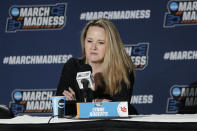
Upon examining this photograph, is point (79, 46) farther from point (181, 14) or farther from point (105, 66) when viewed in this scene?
point (105, 66)

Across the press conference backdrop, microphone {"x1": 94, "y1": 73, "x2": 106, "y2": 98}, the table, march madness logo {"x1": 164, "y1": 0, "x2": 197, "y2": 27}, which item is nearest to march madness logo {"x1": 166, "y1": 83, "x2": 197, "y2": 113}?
the press conference backdrop

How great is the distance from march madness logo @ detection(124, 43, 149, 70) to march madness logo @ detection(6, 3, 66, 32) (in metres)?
0.88

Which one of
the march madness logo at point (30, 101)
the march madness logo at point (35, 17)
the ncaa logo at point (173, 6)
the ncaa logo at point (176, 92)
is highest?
the ncaa logo at point (173, 6)

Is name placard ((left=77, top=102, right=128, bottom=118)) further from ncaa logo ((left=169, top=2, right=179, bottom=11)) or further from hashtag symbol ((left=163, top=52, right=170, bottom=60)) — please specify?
ncaa logo ((left=169, top=2, right=179, bottom=11))

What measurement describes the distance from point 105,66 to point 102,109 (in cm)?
85

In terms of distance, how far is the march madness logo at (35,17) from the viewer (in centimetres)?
351

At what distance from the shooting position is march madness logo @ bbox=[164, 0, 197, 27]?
3.34 meters

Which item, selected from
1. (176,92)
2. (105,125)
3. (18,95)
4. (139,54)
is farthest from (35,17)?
(105,125)

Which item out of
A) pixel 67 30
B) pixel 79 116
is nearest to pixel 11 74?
pixel 67 30

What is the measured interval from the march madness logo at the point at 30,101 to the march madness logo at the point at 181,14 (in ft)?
5.02

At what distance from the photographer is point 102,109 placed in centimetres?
137

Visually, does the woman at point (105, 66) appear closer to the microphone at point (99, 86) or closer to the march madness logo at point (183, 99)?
the microphone at point (99, 86)

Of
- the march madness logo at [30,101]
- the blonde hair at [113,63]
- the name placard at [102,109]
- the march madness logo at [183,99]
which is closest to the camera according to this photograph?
the name placard at [102,109]

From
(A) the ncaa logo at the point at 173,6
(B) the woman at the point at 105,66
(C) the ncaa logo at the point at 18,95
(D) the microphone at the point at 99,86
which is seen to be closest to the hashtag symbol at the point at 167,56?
(A) the ncaa logo at the point at 173,6
